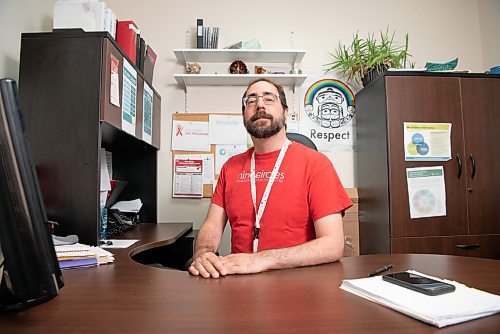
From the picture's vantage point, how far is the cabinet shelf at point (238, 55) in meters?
2.62

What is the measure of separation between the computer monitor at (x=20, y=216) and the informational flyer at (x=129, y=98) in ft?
3.68

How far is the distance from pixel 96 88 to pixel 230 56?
4.74 ft

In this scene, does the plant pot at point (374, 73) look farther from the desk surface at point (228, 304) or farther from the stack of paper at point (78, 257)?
the stack of paper at point (78, 257)

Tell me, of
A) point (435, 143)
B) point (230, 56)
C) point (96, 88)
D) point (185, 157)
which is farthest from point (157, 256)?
point (435, 143)

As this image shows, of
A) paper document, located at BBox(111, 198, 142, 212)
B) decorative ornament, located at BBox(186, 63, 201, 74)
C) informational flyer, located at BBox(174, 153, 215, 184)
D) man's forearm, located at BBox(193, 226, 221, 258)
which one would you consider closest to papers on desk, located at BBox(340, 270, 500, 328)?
man's forearm, located at BBox(193, 226, 221, 258)

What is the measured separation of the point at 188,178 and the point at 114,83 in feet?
3.99

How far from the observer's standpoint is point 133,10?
9.14ft

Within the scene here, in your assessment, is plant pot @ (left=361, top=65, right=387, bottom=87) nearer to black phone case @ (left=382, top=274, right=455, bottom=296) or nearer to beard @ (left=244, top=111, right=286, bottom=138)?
beard @ (left=244, top=111, right=286, bottom=138)

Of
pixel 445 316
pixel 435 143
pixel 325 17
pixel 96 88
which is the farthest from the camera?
pixel 325 17

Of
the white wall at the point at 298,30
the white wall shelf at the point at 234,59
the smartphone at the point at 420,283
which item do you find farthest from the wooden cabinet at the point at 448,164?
the smartphone at the point at 420,283

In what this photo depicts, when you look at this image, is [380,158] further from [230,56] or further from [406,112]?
[230,56]

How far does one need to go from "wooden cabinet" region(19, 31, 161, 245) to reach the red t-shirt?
608 millimetres

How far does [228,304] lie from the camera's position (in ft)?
2.49

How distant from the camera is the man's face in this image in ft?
5.54
